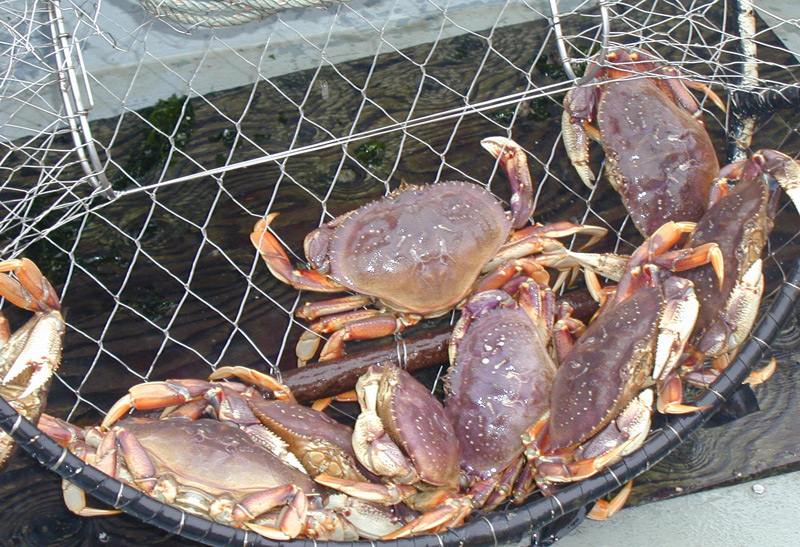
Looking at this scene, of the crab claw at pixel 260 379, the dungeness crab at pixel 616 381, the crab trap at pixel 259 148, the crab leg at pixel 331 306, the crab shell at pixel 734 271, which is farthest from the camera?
the crab leg at pixel 331 306

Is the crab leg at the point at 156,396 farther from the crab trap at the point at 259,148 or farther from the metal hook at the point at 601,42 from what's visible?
the metal hook at the point at 601,42

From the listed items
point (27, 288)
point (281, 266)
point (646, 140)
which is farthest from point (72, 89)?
point (646, 140)

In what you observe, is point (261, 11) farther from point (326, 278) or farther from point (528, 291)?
point (528, 291)

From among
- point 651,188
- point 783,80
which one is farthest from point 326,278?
point 783,80

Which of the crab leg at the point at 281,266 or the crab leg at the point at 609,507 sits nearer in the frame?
the crab leg at the point at 609,507

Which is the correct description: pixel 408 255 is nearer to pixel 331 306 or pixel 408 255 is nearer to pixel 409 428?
pixel 331 306

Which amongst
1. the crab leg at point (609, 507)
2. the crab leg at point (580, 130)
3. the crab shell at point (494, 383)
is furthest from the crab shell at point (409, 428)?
the crab leg at point (580, 130)

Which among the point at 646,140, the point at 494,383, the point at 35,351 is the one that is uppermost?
the point at 646,140
